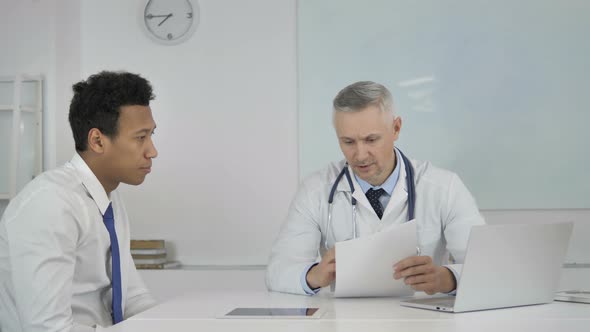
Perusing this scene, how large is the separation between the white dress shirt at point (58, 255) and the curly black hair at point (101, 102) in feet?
0.32

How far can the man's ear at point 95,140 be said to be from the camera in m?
2.01

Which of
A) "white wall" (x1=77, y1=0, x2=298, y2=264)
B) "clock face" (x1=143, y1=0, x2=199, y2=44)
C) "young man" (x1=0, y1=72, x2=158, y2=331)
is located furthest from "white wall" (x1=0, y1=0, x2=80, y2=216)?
"young man" (x1=0, y1=72, x2=158, y2=331)

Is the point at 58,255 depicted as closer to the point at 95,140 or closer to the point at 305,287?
the point at 95,140

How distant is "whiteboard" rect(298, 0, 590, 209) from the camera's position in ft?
11.7

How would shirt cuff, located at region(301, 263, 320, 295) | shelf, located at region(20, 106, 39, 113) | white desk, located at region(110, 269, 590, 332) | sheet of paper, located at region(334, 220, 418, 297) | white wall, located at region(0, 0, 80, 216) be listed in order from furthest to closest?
white wall, located at region(0, 0, 80, 216), shelf, located at region(20, 106, 39, 113), shirt cuff, located at region(301, 263, 320, 295), sheet of paper, located at region(334, 220, 418, 297), white desk, located at region(110, 269, 590, 332)

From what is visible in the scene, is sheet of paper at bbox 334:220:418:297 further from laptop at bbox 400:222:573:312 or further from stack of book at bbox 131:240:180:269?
stack of book at bbox 131:240:180:269

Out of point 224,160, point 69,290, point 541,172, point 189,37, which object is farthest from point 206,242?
point 69,290

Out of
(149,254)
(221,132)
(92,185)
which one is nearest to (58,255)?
(92,185)

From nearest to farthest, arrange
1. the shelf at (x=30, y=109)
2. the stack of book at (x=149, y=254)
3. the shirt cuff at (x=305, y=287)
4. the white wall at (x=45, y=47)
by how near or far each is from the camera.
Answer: the shirt cuff at (x=305, y=287), the stack of book at (x=149, y=254), the shelf at (x=30, y=109), the white wall at (x=45, y=47)

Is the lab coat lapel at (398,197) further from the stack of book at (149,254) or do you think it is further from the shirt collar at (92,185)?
the stack of book at (149,254)

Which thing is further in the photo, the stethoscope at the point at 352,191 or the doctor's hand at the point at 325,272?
the stethoscope at the point at 352,191

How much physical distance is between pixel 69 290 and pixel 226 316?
40 cm

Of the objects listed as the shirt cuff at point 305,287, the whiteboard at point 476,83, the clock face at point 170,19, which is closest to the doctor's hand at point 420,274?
the shirt cuff at point 305,287

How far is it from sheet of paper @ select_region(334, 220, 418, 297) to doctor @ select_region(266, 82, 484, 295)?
29cm
